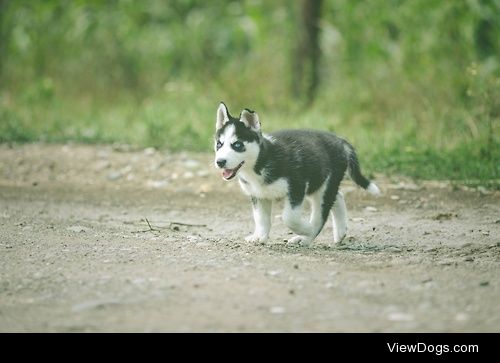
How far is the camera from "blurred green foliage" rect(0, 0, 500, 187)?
10938mm

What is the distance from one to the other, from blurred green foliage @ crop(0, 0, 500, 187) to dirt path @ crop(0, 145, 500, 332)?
1.28 meters

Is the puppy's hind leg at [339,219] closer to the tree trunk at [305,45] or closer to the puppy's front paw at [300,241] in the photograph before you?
the puppy's front paw at [300,241]

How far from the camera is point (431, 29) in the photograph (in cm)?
1339

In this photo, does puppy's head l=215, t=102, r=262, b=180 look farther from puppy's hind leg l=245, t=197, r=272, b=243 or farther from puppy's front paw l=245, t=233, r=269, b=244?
puppy's front paw l=245, t=233, r=269, b=244

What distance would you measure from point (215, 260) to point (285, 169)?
3.72 feet

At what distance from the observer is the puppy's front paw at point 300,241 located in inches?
276

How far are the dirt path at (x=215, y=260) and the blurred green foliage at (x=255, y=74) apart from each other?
1.28 meters

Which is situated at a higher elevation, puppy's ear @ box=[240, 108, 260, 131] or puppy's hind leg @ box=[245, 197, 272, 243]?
puppy's ear @ box=[240, 108, 260, 131]

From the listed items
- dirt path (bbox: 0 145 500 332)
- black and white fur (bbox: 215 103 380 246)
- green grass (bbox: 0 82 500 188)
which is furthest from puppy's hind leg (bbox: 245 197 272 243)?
green grass (bbox: 0 82 500 188)

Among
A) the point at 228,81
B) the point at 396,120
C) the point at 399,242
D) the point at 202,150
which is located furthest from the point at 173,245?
the point at 228,81

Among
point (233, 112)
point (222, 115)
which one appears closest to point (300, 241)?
point (222, 115)

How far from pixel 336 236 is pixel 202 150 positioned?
3959 millimetres

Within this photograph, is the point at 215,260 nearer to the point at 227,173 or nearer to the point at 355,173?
the point at 227,173
